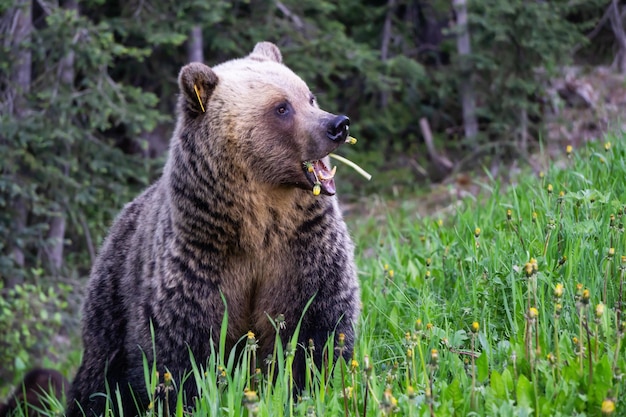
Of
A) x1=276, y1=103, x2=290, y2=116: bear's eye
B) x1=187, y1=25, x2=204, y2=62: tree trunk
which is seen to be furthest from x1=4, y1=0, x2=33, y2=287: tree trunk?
x1=276, y1=103, x2=290, y2=116: bear's eye

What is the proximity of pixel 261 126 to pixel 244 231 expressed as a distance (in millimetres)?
551

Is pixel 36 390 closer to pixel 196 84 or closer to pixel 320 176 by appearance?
pixel 196 84

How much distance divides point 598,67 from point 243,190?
9.61m

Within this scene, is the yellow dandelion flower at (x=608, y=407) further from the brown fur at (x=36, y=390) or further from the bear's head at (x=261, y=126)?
the brown fur at (x=36, y=390)

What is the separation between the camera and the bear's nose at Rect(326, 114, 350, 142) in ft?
13.1

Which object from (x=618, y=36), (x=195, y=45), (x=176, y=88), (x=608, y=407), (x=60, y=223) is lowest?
(x=60, y=223)

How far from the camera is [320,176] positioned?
13.4 ft

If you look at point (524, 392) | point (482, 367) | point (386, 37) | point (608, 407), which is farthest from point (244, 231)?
point (386, 37)

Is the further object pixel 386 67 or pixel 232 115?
pixel 386 67

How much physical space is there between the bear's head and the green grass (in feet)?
2.76

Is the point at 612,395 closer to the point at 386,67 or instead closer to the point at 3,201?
the point at 3,201

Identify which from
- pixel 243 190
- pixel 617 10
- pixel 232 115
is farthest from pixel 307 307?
pixel 617 10

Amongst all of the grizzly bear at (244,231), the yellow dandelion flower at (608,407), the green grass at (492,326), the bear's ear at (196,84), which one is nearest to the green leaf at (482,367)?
the green grass at (492,326)

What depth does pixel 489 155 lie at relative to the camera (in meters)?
11.1
